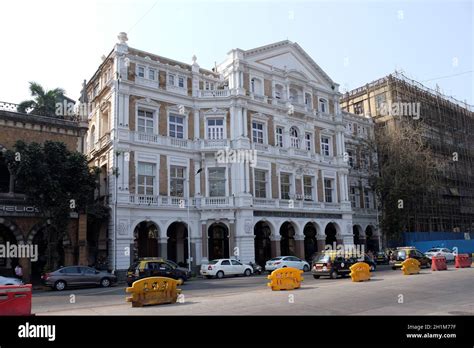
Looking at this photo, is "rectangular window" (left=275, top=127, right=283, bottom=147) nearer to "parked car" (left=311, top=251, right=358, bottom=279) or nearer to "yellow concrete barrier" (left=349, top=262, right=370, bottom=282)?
"parked car" (left=311, top=251, right=358, bottom=279)

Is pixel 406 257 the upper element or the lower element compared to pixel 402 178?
lower

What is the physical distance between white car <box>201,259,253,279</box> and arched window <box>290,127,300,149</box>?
15085 mm

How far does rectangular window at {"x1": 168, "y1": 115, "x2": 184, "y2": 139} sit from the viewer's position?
36.4m

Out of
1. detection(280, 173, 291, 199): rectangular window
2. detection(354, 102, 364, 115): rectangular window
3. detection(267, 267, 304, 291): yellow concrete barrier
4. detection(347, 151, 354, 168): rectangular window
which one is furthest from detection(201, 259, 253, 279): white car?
detection(354, 102, 364, 115): rectangular window

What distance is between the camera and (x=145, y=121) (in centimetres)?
3506

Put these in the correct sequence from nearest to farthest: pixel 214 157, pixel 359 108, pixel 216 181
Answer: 1. pixel 214 157
2. pixel 216 181
3. pixel 359 108

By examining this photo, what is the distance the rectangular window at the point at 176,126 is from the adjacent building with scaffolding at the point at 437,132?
2741 centimetres

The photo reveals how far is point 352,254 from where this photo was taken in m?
28.0

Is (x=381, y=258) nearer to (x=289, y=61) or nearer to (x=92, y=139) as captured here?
(x=289, y=61)

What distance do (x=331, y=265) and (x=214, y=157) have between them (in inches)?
603

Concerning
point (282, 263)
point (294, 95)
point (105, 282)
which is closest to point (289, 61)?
point (294, 95)
